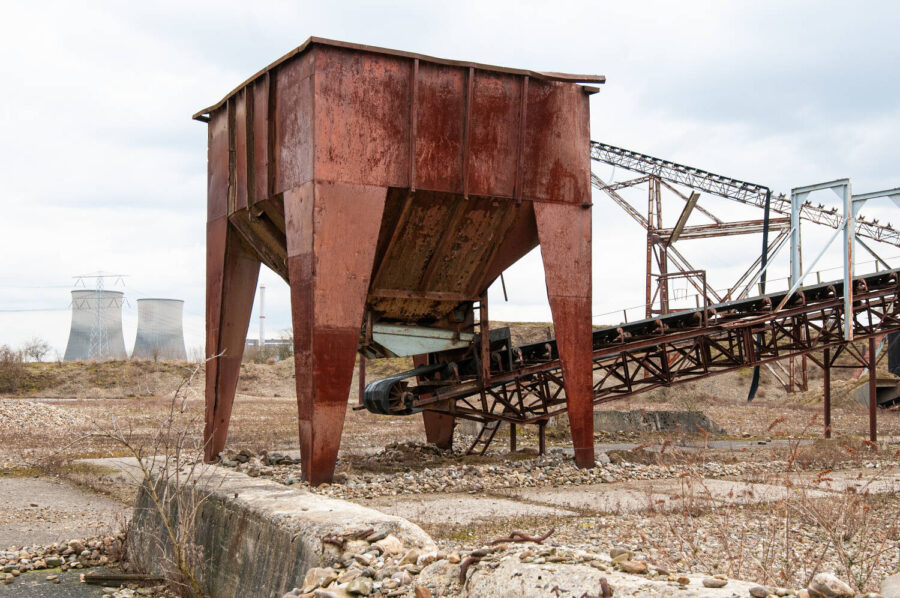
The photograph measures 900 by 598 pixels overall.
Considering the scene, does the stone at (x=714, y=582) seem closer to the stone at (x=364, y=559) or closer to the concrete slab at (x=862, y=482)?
the stone at (x=364, y=559)

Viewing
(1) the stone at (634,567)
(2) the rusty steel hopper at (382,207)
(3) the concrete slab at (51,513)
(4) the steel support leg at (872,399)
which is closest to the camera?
(1) the stone at (634,567)

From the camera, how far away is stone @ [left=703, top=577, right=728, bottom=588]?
3346 mm

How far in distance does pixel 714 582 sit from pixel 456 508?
5.26m

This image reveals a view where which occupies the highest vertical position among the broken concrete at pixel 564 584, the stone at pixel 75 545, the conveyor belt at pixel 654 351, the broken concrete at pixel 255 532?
the conveyor belt at pixel 654 351

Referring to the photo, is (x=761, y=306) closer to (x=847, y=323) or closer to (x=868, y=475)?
(x=847, y=323)

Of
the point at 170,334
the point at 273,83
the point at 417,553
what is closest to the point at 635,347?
the point at 273,83

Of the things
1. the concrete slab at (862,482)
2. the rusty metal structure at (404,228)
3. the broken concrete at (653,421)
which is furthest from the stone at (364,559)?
the broken concrete at (653,421)

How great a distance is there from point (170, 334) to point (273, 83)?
5252 cm

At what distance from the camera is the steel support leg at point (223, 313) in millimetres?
12469

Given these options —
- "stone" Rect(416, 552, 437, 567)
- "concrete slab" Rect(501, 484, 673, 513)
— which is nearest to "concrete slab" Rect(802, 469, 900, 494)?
"concrete slab" Rect(501, 484, 673, 513)

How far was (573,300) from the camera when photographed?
1155 cm

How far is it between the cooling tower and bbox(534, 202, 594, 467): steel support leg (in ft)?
183

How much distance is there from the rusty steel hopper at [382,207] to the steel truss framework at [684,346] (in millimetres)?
1094

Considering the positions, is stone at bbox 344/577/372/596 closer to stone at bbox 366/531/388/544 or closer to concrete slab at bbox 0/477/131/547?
stone at bbox 366/531/388/544
